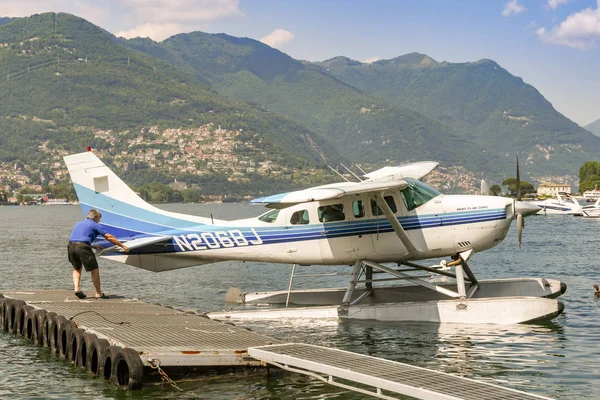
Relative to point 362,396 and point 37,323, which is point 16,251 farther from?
point 362,396

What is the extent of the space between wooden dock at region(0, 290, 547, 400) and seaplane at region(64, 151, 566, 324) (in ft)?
Answer: 7.49

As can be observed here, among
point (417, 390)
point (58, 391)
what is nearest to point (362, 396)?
point (417, 390)

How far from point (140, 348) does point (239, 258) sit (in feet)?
19.4

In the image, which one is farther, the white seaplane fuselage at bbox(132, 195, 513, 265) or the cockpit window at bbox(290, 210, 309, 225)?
the cockpit window at bbox(290, 210, 309, 225)

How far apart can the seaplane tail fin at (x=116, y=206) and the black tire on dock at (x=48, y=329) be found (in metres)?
3.44

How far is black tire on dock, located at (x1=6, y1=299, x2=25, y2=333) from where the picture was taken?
15094 mm

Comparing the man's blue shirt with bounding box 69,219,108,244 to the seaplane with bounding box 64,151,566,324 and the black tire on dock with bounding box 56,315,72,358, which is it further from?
the black tire on dock with bounding box 56,315,72,358

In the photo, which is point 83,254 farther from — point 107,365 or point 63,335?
point 107,365

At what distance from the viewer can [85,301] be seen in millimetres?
15305

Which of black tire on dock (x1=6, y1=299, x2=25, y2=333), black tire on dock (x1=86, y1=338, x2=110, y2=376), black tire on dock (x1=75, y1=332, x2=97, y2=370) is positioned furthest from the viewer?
black tire on dock (x1=6, y1=299, x2=25, y2=333)

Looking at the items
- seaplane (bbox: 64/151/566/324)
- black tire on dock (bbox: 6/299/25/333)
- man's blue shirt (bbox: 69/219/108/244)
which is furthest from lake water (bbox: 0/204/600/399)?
man's blue shirt (bbox: 69/219/108/244)

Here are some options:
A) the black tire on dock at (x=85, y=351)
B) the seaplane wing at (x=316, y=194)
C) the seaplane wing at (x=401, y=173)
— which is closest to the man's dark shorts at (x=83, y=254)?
the black tire on dock at (x=85, y=351)

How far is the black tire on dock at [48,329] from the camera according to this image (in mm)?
13344

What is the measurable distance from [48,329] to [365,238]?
598cm
